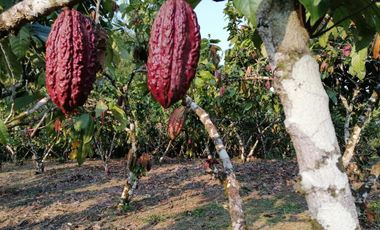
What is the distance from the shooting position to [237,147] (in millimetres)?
13266

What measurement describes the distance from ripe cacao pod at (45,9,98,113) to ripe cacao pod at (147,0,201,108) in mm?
137

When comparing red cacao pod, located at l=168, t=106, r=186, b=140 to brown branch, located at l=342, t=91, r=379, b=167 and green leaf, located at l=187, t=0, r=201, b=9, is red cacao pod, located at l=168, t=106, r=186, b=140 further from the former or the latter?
green leaf, located at l=187, t=0, r=201, b=9

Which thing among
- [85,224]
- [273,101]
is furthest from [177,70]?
[273,101]

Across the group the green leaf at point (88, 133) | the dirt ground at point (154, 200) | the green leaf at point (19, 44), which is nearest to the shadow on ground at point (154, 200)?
the dirt ground at point (154, 200)

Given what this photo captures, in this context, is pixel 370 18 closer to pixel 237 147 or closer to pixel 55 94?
pixel 55 94

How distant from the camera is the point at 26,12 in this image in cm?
98

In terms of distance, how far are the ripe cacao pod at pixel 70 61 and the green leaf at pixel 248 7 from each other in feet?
1.07

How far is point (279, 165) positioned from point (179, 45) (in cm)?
1024

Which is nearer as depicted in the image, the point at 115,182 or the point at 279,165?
the point at 115,182

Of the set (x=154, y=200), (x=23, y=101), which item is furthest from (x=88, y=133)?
(x=154, y=200)

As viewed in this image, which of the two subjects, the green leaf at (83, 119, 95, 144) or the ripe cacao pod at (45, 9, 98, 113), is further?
the green leaf at (83, 119, 95, 144)

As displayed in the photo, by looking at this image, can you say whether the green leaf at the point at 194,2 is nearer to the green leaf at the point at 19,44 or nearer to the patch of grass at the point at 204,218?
the green leaf at the point at 19,44

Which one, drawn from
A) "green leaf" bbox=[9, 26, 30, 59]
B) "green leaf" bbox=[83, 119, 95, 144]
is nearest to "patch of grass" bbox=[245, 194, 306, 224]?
"green leaf" bbox=[83, 119, 95, 144]

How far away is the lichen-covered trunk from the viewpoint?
0.81 meters
